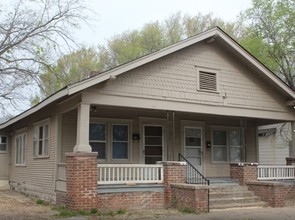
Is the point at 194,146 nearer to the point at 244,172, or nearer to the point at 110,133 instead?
the point at 244,172

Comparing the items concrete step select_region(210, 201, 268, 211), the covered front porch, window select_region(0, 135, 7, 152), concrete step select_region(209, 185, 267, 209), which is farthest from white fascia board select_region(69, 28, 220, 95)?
window select_region(0, 135, 7, 152)

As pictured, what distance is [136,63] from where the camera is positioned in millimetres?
14070

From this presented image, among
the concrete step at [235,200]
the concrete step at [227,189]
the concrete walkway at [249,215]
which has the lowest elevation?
the concrete walkway at [249,215]

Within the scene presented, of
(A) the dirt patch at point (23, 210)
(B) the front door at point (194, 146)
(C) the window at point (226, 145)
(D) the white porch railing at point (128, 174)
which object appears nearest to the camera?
(A) the dirt patch at point (23, 210)

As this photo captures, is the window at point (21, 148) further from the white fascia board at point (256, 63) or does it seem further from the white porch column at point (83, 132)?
the white fascia board at point (256, 63)

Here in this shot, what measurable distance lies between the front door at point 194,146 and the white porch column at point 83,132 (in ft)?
20.5

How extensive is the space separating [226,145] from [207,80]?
4670 mm

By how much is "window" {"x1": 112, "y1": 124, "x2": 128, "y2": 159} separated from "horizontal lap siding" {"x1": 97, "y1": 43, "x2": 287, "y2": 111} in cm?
289

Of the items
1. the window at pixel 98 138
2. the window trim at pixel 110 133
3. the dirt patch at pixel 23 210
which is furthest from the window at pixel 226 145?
the dirt patch at pixel 23 210

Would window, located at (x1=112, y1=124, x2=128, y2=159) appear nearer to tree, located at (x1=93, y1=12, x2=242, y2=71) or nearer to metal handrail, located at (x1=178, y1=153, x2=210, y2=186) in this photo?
metal handrail, located at (x1=178, y1=153, x2=210, y2=186)

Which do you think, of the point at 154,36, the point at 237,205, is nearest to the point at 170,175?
the point at 237,205

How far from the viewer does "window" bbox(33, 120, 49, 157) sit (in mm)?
16844

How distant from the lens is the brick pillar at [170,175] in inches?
558

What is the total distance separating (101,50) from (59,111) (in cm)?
2919
